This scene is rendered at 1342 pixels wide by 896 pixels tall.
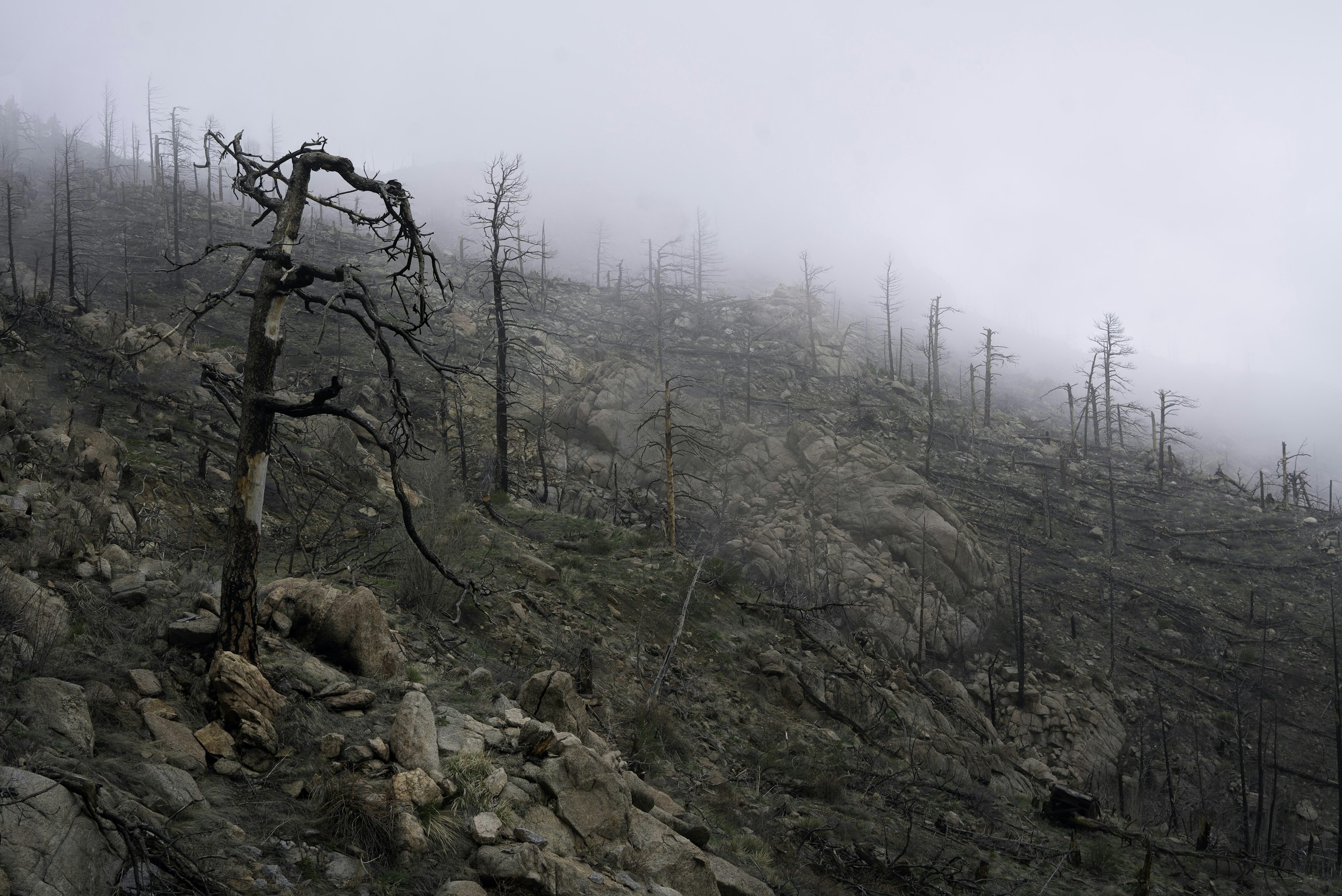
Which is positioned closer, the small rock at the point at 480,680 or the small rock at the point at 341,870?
the small rock at the point at 341,870

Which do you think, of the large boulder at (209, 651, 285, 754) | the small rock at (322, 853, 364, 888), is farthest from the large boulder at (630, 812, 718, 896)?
the large boulder at (209, 651, 285, 754)

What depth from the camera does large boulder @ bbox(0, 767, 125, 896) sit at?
291 centimetres

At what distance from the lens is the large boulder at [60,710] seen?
3.96 meters

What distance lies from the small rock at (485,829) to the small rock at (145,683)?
250 cm

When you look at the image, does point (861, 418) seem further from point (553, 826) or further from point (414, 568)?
point (553, 826)

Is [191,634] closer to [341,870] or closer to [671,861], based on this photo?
[341,870]

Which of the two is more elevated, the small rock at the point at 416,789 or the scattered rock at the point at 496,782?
the small rock at the point at 416,789

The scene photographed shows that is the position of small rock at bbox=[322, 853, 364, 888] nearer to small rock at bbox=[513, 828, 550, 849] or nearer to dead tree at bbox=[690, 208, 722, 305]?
small rock at bbox=[513, 828, 550, 849]

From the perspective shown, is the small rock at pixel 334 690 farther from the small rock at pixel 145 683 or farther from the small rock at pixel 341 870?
the small rock at pixel 341 870

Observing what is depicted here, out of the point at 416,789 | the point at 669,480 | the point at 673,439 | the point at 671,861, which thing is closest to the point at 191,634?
the point at 416,789

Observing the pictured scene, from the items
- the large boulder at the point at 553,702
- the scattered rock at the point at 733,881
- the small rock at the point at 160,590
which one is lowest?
the scattered rock at the point at 733,881

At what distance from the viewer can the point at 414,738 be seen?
5.33m

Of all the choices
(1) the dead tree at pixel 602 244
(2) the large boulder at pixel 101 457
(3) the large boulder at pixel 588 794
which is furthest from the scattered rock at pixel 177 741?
(1) the dead tree at pixel 602 244

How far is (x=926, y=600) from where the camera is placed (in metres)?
25.8
